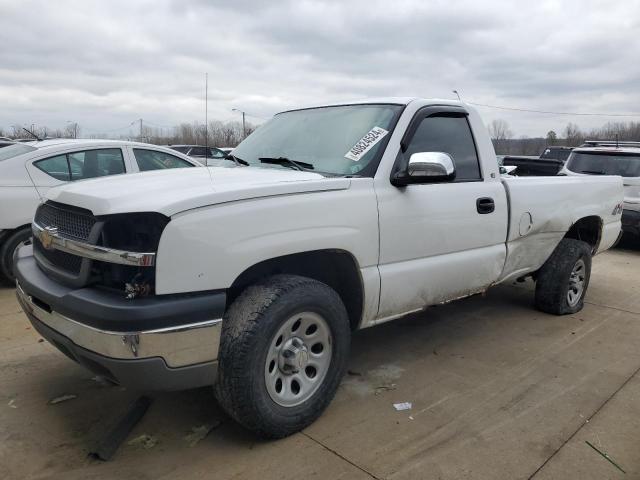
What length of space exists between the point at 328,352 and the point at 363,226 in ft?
2.55

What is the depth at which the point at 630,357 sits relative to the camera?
14.4 ft

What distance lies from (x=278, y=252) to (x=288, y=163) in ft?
3.59

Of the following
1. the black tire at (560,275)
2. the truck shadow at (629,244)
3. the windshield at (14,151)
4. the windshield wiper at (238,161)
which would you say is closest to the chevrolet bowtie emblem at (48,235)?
the windshield wiper at (238,161)

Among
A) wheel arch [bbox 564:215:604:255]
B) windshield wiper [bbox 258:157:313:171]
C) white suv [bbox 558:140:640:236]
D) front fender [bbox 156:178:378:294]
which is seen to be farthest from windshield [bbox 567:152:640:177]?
front fender [bbox 156:178:378:294]

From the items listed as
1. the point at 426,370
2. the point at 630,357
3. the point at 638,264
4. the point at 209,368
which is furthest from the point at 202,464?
the point at 638,264

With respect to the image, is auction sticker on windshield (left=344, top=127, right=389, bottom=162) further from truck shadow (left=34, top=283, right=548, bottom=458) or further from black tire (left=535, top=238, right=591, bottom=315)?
black tire (left=535, top=238, right=591, bottom=315)

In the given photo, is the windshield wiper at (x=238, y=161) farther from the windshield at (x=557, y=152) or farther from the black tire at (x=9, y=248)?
the windshield at (x=557, y=152)

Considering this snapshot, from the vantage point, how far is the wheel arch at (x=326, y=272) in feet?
9.87

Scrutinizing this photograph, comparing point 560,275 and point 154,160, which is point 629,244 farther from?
point 154,160

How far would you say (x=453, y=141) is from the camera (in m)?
4.17

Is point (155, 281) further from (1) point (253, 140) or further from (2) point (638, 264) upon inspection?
(2) point (638, 264)

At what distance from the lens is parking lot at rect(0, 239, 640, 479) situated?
9.32 feet

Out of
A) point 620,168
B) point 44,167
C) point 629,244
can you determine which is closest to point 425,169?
point 44,167

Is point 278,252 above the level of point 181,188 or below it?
below
